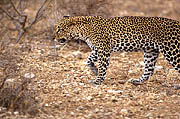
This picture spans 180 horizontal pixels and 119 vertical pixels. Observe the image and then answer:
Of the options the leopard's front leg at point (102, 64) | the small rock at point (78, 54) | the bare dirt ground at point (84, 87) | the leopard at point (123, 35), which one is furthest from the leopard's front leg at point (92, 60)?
the small rock at point (78, 54)

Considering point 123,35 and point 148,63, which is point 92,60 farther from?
point 148,63

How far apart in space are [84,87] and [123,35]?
1.30 m

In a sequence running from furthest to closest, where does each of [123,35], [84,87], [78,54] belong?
1. [78,54]
2. [123,35]
3. [84,87]

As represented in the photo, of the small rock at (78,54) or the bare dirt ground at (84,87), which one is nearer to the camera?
the bare dirt ground at (84,87)

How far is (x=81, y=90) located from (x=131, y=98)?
1.02 meters

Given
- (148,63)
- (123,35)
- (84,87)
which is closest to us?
(84,87)

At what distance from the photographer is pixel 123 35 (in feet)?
28.0

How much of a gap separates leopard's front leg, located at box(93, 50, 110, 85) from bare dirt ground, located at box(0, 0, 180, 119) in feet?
0.51

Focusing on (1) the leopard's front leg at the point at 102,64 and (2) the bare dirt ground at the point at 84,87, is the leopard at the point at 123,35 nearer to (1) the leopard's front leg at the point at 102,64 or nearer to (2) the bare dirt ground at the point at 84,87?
(1) the leopard's front leg at the point at 102,64

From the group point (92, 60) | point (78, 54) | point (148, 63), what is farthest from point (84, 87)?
point (78, 54)

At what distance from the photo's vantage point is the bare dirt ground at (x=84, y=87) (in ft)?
23.0

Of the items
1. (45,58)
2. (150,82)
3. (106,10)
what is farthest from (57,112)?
(106,10)

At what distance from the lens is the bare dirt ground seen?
7000mm

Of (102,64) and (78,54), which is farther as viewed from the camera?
(78,54)
